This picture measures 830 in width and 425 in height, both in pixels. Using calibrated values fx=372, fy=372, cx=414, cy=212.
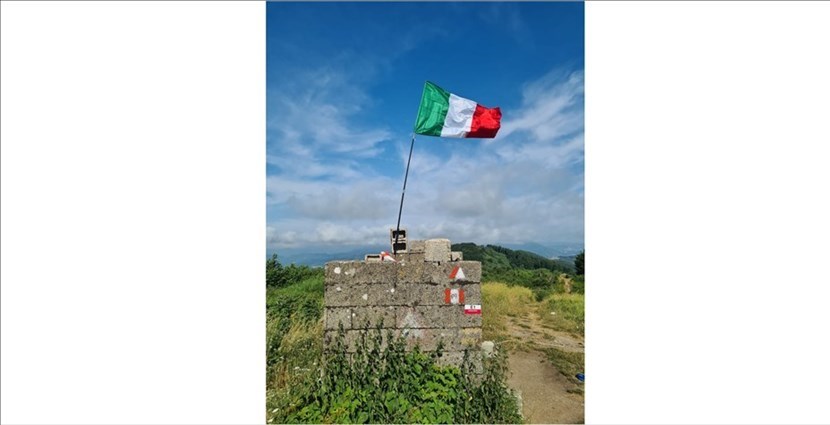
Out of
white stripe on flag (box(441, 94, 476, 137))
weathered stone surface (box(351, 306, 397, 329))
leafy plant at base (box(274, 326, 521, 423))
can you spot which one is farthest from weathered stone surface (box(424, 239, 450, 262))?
white stripe on flag (box(441, 94, 476, 137))

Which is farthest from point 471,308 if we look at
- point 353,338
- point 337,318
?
point 337,318

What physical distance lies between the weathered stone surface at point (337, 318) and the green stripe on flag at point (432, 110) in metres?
2.37

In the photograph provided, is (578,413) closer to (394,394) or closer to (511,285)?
(394,394)

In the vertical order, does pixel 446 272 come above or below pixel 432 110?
below

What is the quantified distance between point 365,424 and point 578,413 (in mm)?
2986

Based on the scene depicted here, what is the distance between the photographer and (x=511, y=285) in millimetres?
14805

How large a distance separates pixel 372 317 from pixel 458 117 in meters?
2.81

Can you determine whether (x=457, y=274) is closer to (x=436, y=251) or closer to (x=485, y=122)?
(x=436, y=251)

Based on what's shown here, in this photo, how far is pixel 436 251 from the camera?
4188mm

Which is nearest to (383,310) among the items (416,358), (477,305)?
(416,358)

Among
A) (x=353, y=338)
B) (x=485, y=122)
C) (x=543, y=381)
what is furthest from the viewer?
(x=543, y=381)

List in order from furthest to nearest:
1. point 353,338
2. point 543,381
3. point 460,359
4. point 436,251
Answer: point 543,381, point 436,251, point 460,359, point 353,338

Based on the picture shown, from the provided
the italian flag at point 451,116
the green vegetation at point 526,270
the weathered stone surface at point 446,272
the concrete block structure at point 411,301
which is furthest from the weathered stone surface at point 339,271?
the green vegetation at point 526,270

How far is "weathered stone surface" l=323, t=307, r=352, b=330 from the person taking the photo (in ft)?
13.0
